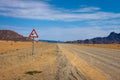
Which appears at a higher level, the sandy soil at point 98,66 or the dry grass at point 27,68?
the dry grass at point 27,68

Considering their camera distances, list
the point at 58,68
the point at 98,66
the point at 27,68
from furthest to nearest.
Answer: the point at 98,66 → the point at 58,68 → the point at 27,68

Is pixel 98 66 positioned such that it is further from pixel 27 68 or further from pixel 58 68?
pixel 27 68

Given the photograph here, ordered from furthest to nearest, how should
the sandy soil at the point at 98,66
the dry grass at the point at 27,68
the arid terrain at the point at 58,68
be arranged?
the sandy soil at the point at 98,66
the arid terrain at the point at 58,68
the dry grass at the point at 27,68

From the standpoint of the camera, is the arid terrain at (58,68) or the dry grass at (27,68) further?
the arid terrain at (58,68)

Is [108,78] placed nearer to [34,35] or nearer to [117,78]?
[117,78]

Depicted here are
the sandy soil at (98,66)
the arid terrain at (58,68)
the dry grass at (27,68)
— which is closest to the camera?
the dry grass at (27,68)

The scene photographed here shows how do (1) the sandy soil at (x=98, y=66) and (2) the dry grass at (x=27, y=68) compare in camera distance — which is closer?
(2) the dry grass at (x=27, y=68)

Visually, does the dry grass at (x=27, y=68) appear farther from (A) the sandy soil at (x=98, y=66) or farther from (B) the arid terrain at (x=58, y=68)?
(A) the sandy soil at (x=98, y=66)

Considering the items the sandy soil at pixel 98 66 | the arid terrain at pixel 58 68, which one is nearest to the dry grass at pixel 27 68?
the arid terrain at pixel 58 68

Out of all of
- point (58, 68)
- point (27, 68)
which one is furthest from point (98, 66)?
point (27, 68)

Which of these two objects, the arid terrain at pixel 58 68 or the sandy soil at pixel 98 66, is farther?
the sandy soil at pixel 98 66

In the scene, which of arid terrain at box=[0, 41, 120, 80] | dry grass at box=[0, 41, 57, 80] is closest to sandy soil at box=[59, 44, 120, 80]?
arid terrain at box=[0, 41, 120, 80]

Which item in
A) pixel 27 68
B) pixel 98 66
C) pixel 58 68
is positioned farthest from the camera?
pixel 98 66

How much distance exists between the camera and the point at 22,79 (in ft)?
36.8
